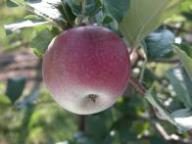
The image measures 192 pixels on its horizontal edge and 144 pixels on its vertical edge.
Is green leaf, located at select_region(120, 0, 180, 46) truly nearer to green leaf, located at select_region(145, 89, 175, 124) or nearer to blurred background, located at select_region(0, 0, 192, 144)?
green leaf, located at select_region(145, 89, 175, 124)

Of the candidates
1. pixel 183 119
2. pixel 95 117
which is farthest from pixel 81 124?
pixel 183 119

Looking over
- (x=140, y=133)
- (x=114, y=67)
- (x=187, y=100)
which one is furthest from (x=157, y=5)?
(x=140, y=133)

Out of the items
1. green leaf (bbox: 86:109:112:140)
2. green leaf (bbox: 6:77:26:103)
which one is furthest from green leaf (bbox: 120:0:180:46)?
green leaf (bbox: 6:77:26:103)

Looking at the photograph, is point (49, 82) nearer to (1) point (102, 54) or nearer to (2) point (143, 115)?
(1) point (102, 54)

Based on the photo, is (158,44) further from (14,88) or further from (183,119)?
(14,88)

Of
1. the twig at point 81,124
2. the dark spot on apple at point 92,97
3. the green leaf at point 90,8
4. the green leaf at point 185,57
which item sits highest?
the green leaf at point 90,8

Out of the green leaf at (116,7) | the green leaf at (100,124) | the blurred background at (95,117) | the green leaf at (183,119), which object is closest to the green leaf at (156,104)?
the green leaf at (183,119)

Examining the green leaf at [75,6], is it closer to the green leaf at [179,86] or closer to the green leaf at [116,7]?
the green leaf at [116,7]
